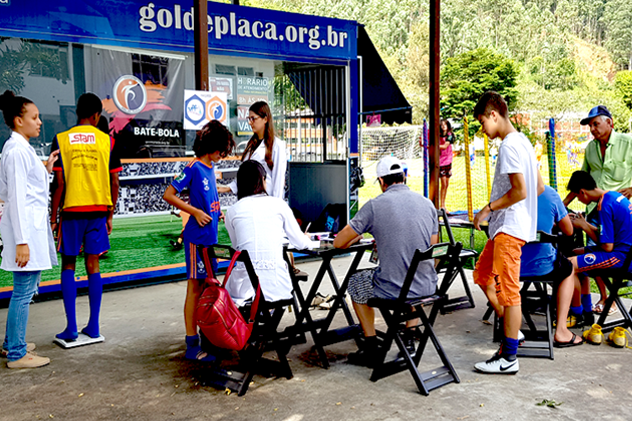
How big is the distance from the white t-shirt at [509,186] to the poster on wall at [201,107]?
243 cm

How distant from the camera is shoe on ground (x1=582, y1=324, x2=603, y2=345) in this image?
4.39 metres

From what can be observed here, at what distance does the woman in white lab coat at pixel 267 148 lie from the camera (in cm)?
496

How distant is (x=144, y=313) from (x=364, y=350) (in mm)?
2204

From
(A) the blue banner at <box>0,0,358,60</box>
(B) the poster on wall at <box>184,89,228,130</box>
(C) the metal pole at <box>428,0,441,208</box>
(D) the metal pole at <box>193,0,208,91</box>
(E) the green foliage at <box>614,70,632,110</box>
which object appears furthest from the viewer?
(E) the green foliage at <box>614,70,632,110</box>

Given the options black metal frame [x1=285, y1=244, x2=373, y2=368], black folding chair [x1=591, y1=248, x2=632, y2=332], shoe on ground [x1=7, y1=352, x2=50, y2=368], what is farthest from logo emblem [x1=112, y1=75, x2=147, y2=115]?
black folding chair [x1=591, y1=248, x2=632, y2=332]

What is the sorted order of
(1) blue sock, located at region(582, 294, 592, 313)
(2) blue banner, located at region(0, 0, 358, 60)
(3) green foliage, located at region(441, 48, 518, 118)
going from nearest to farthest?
(1) blue sock, located at region(582, 294, 592, 313)
(2) blue banner, located at region(0, 0, 358, 60)
(3) green foliage, located at region(441, 48, 518, 118)

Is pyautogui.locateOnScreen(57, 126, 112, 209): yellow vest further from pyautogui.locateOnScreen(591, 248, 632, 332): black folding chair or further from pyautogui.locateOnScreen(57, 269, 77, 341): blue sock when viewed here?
pyautogui.locateOnScreen(591, 248, 632, 332): black folding chair

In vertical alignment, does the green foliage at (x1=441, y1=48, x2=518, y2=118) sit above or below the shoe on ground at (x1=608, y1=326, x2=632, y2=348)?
above

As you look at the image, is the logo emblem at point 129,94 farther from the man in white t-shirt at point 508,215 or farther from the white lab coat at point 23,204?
the man in white t-shirt at point 508,215

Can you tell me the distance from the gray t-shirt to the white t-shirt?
0.49m

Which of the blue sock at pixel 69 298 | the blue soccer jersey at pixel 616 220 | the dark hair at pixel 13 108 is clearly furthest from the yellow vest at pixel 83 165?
the blue soccer jersey at pixel 616 220

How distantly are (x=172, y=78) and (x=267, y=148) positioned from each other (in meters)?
2.22

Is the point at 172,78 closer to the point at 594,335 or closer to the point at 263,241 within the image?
the point at 263,241

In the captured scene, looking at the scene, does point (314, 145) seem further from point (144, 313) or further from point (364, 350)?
point (364, 350)
